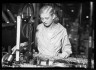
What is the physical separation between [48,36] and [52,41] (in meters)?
0.13

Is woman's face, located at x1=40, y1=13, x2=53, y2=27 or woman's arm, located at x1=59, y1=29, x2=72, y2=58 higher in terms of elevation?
woman's face, located at x1=40, y1=13, x2=53, y2=27

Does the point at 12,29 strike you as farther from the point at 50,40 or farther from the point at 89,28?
the point at 89,28

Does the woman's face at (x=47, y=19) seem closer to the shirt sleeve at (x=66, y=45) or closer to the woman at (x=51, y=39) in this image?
the woman at (x=51, y=39)

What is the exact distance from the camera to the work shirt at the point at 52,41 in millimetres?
4672

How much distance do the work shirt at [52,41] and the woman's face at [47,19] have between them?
3.3 inches

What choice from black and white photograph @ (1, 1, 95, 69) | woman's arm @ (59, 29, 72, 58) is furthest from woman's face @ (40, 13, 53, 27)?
woman's arm @ (59, 29, 72, 58)

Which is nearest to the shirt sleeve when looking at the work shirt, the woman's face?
the work shirt

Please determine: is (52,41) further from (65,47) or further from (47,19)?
(47,19)

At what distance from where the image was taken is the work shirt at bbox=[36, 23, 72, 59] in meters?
4.67

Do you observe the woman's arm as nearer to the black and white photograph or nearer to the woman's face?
the black and white photograph

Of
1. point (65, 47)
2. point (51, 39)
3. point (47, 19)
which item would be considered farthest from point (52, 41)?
point (47, 19)

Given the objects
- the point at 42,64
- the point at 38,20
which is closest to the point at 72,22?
the point at 38,20

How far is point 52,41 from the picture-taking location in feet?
15.3

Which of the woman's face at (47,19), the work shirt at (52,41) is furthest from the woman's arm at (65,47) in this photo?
the woman's face at (47,19)
